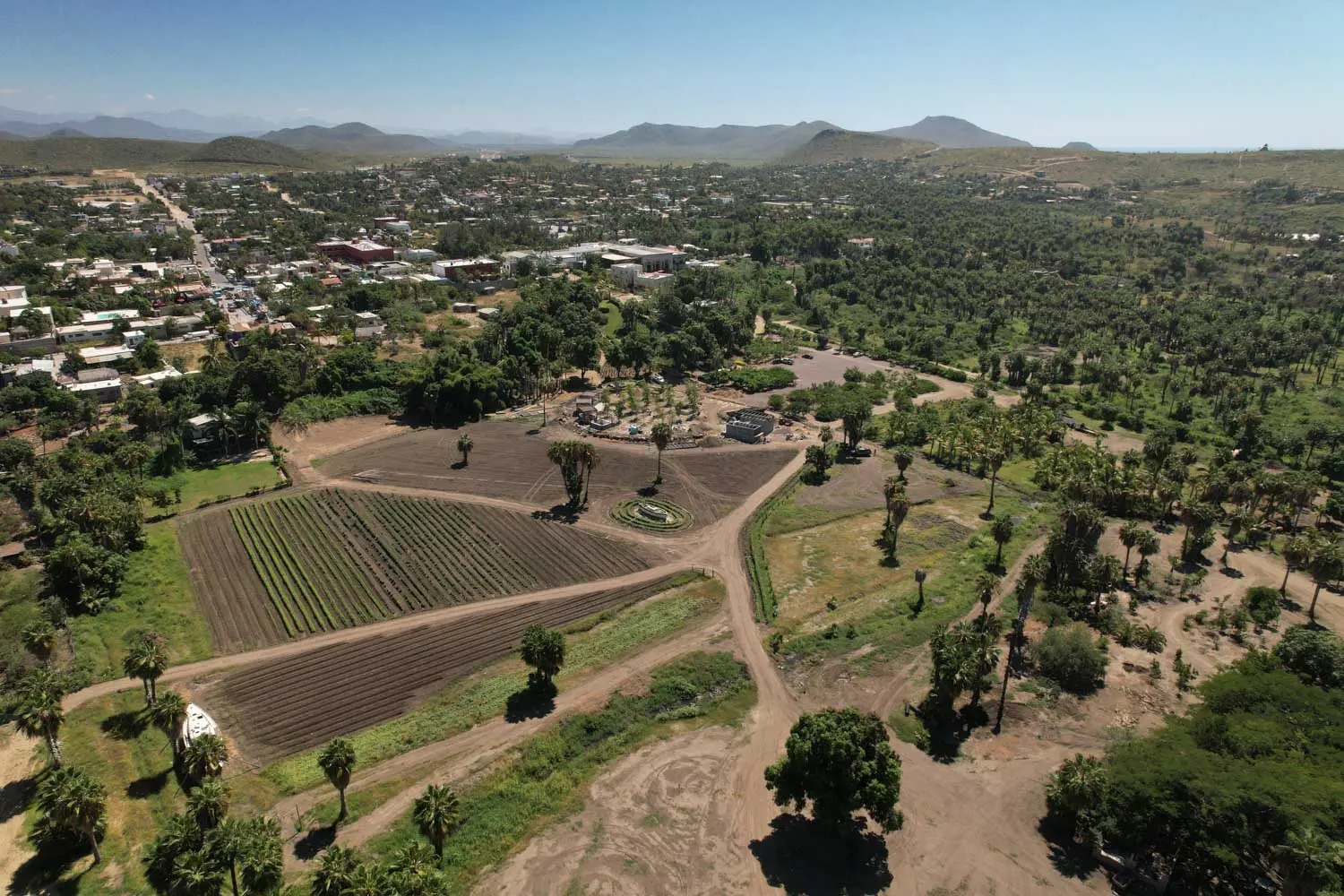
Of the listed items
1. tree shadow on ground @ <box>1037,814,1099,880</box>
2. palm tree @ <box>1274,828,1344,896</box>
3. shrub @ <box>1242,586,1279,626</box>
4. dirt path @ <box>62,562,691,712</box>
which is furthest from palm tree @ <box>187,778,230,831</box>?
shrub @ <box>1242,586,1279,626</box>

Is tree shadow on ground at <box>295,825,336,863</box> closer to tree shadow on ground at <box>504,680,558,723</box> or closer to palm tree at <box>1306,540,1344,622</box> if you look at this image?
tree shadow on ground at <box>504,680,558,723</box>

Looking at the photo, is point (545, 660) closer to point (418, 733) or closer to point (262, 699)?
point (418, 733)

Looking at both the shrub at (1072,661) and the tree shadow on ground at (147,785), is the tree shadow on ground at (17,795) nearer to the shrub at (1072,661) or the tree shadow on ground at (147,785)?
the tree shadow on ground at (147,785)

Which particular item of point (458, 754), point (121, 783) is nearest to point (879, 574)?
point (458, 754)

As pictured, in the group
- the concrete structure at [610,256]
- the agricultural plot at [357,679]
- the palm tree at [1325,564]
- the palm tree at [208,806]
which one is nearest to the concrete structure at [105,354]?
the agricultural plot at [357,679]

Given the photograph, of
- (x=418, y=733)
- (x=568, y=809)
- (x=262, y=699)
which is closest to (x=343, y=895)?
(x=568, y=809)
